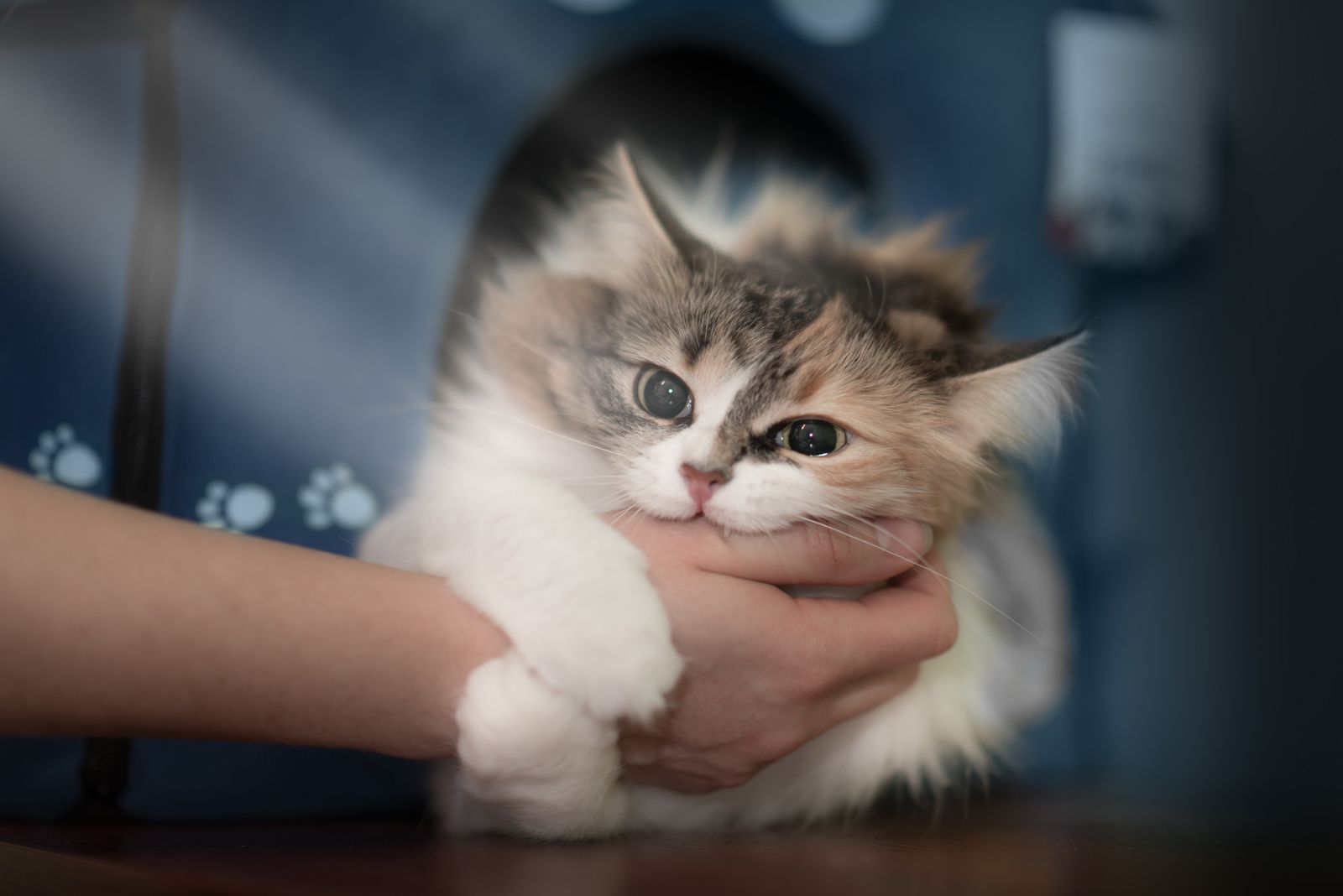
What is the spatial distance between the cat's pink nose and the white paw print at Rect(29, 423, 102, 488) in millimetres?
759

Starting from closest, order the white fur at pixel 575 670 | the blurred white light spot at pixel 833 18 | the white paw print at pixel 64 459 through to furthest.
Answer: the white fur at pixel 575 670, the white paw print at pixel 64 459, the blurred white light spot at pixel 833 18

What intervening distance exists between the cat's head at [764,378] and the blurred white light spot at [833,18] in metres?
0.54

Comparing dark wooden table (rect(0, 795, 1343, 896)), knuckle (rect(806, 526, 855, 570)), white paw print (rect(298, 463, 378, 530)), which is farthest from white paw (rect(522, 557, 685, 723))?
white paw print (rect(298, 463, 378, 530))

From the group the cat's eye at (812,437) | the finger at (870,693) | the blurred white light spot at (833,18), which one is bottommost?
the finger at (870,693)

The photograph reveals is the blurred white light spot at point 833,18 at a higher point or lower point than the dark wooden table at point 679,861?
higher

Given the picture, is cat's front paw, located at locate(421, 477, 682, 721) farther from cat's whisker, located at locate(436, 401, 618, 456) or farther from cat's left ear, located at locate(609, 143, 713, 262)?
cat's left ear, located at locate(609, 143, 713, 262)

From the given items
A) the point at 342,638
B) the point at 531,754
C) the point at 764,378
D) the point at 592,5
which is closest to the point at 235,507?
the point at 342,638

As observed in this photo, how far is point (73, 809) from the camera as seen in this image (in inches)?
42.8

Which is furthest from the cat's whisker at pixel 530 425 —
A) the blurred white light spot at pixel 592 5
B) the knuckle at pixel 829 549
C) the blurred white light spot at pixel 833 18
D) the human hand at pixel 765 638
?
the blurred white light spot at pixel 833 18

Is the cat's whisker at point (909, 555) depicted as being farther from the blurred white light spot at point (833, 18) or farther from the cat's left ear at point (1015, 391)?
the blurred white light spot at point (833, 18)

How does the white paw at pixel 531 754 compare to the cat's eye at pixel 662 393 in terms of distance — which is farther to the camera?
the cat's eye at pixel 662 393

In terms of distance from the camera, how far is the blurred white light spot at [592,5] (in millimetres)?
1476

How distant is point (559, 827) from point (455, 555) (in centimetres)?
32

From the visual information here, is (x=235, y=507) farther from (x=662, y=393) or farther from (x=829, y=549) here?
(x=829, y=549)
